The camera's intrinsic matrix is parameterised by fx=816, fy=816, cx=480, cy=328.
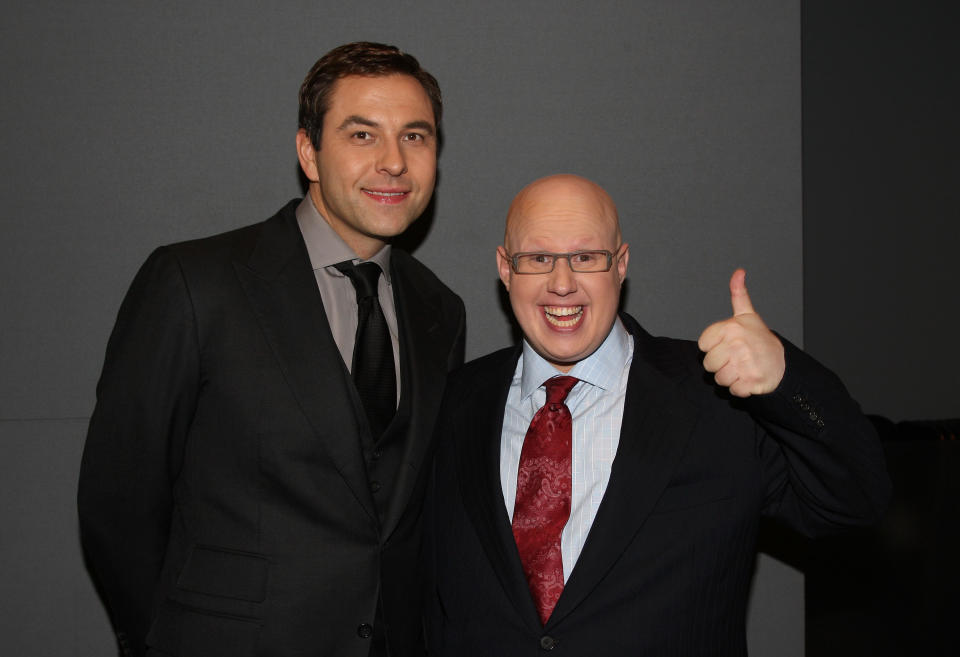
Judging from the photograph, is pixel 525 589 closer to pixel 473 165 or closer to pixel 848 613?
pixel 473 165

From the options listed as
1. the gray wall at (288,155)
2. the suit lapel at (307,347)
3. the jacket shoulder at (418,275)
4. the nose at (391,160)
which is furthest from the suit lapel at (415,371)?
the gray wall at (288,155)

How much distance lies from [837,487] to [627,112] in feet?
5.47

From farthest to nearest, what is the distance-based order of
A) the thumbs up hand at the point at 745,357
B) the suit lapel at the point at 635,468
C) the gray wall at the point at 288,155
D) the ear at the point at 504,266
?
the gray wall at the point at 288,155 < the ear at the point at 504,266 < the suit lapel at the point at 635,468 < the thumbs up hand at the point at 745,357

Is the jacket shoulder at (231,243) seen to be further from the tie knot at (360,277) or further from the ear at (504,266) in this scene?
the ear at (504,266)

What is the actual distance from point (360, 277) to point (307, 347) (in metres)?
0.26

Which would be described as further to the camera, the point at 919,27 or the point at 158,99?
the point at 919,27

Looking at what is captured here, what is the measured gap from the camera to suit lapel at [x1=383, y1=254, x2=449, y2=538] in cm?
200

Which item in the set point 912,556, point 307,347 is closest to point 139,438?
point 307,347

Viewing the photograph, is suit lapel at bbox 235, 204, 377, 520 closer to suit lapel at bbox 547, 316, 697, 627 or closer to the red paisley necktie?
the red paisley necktie

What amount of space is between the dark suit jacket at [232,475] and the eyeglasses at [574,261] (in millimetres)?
516

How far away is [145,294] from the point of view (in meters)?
1.89

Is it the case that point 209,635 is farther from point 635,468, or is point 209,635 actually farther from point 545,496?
point 635,468

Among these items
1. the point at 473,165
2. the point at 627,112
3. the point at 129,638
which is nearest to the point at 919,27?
the point at 627,112

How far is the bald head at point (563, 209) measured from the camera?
77.5 inches
